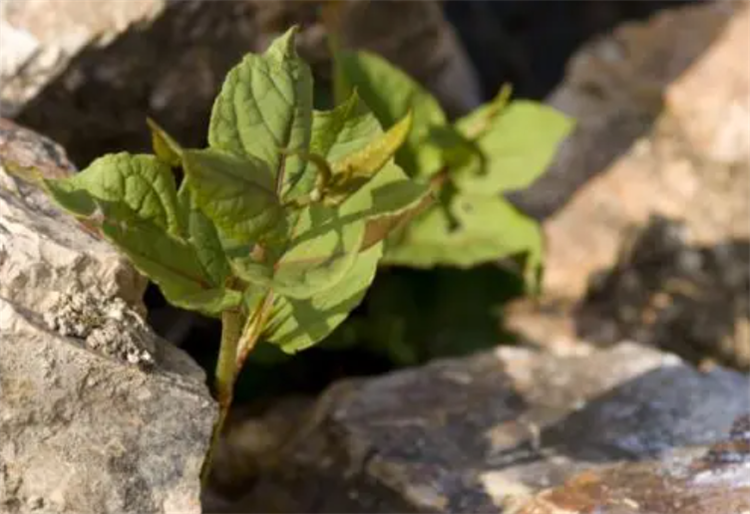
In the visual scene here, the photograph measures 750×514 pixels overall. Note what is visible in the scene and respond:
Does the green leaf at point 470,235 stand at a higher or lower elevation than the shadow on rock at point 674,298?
higher

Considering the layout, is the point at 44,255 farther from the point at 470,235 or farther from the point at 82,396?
the point at 470,235

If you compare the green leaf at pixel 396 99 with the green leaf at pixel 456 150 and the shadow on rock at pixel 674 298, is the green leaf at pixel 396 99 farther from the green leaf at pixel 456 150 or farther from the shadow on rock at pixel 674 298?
the shadow on rock at pixel 674 298

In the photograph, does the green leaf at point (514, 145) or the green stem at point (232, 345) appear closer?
the green stem at point (232, 345)

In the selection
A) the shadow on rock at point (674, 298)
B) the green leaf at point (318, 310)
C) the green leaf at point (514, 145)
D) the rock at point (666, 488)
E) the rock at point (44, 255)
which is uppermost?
the rock at point (44, 255)

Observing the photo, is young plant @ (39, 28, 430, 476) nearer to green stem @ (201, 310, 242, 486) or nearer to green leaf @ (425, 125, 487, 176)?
green stem @ (201, 310, 242, 486)

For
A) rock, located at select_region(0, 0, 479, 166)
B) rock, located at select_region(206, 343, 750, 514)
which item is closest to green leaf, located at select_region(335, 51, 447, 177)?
rock, located at select_region(0, 0, 479, 166)

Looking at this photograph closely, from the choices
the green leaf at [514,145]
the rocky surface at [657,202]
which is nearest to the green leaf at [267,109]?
the green leaf at [514,145]

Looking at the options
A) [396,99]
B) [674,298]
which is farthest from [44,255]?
[674,298]
